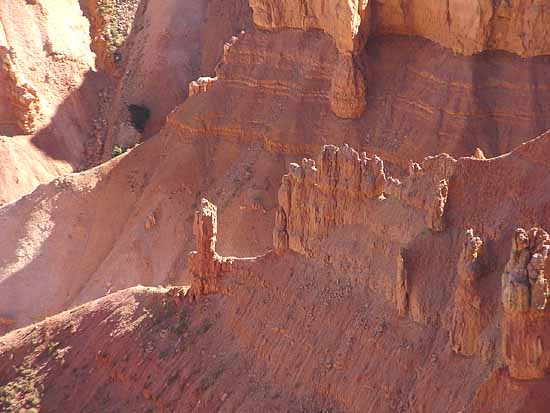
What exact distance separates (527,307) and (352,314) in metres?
7.94

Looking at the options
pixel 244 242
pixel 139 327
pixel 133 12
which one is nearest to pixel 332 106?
pixel 244 242

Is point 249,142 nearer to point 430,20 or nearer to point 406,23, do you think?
point 406,23

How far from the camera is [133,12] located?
88000 mm

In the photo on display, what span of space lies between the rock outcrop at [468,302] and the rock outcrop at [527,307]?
80.6 inches

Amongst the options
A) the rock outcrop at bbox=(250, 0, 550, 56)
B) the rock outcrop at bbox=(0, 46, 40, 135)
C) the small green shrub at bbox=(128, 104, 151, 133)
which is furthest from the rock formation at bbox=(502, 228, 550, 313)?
the rock outcrop at bbox=(0, 46, 40, 135)

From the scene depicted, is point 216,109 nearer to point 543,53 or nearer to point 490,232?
point 543,53

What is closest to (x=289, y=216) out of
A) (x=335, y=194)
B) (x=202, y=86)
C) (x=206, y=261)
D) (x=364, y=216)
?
(x=335, y=194)

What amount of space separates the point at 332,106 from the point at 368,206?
61.7 feet

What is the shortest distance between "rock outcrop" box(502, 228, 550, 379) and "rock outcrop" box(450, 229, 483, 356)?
205 cm

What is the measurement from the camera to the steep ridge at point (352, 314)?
28875 millimetres

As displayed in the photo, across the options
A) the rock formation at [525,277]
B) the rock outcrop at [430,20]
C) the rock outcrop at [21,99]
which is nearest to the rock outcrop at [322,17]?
the rock outcrop at [430,20]

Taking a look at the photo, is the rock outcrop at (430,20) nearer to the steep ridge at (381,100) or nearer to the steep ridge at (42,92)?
the steep ridge at (381,100)

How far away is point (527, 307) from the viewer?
26.5 metres

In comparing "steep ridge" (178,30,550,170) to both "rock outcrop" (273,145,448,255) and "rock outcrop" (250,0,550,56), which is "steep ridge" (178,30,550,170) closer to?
"rock outcrop" (250,0,550,56)
